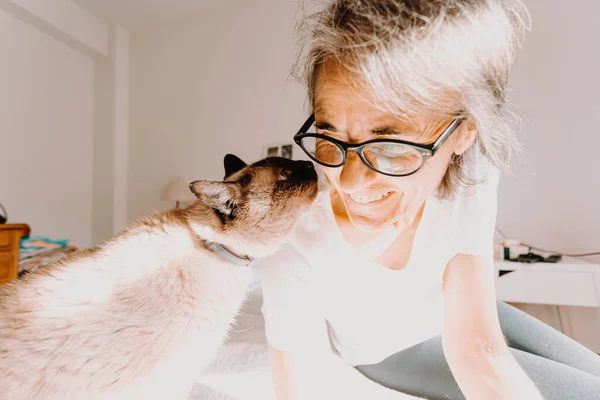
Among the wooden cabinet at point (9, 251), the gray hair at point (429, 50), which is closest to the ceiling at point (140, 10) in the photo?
the wooden cabinet at point (9, 251)

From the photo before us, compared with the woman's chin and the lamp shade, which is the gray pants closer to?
the woman's chin

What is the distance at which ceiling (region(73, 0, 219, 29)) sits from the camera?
7.37 feet

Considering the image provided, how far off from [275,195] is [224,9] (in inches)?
71.2

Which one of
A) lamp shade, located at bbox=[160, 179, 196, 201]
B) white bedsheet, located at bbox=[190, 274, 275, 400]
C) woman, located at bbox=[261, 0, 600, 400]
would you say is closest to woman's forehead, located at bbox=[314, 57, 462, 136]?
woman, located at bbox=[261, 0, 600, 400]

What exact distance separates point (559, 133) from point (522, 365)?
4.89 feet

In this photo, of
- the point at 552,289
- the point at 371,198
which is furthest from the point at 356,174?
the point at 552,289

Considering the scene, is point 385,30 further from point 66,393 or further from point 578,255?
point 578,255

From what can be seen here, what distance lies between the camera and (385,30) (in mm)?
372

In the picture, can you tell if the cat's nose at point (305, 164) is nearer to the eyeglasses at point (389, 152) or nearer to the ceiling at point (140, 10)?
the eyeglasses at point (389, 152)

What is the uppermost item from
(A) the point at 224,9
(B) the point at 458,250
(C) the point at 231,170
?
(A) the point at 224,9

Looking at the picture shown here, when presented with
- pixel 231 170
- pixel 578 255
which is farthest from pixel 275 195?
pixel 578 255

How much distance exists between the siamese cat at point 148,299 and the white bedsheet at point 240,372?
138 mm

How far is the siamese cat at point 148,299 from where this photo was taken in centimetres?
49

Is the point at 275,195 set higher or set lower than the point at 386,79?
lower
